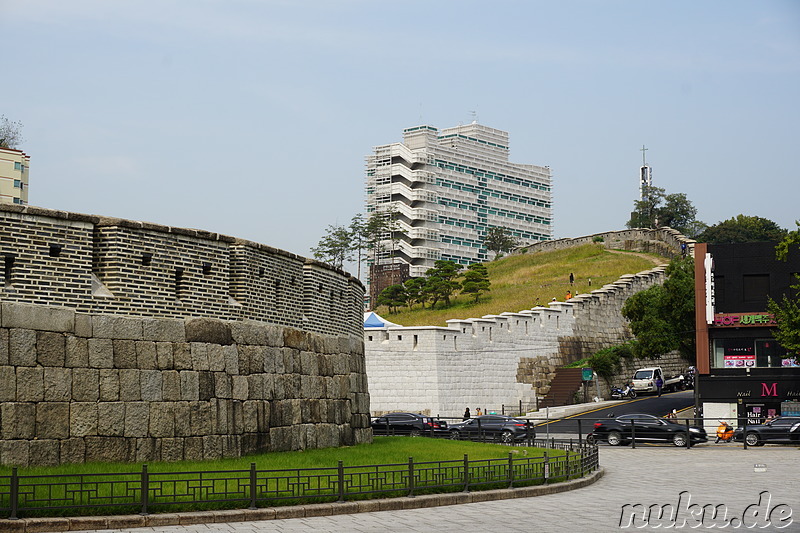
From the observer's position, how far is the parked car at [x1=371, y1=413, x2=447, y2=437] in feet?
123

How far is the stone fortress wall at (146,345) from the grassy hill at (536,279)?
4552 centimetres

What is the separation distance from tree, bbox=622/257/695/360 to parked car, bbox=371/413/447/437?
764 inches

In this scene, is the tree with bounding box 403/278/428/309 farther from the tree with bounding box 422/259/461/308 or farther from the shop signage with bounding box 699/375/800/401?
the shop signage with bounding box 699/375/800/401

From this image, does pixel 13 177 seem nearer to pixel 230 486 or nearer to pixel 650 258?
pixel 230 486

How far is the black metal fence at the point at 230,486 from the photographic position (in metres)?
14.5

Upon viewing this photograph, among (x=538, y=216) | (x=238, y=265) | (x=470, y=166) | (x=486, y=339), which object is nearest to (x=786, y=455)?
(x=238, y=265)

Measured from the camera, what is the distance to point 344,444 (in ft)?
83.6

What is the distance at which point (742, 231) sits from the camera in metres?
107

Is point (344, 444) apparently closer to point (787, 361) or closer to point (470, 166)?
point (787, 361)

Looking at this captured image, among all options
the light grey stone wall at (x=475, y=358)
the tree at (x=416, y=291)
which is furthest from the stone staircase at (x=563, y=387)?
the tree at (x=416, y=291)

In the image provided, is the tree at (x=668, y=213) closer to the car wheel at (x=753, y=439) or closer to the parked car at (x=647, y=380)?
the parked car at (x=647, y=380)

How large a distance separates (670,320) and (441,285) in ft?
81.5

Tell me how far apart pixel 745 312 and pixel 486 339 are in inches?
557

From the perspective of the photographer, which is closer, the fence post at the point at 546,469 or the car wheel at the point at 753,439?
the fence post at the point at 546,469
